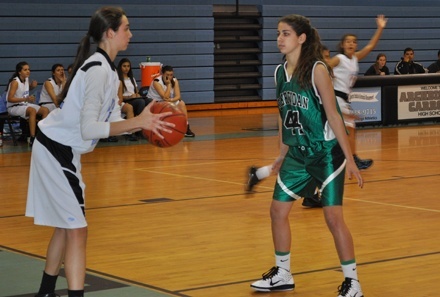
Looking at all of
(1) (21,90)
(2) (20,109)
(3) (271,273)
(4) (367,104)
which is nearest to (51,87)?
(1) (21,90)

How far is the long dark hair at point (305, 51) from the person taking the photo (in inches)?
218

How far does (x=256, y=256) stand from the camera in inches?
266

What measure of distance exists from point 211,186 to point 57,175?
5.59 metres

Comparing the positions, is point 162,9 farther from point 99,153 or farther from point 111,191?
point 111,191

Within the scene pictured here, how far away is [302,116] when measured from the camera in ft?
18.4

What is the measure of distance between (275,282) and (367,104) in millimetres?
11522

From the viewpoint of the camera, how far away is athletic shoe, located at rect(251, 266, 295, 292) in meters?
Answer: 5.73

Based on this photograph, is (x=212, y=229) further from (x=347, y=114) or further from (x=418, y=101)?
(x=418, y=101)

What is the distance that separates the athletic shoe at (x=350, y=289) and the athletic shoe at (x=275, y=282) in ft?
1.47

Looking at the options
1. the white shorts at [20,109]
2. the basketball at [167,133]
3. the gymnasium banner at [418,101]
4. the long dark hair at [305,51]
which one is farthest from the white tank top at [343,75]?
the gymnasium banner at [418,101]

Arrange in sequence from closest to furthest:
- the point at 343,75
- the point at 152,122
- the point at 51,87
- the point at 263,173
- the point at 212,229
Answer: the point at 152,122, the point at 263,173, the point at 212,229, the point at 343,75, the point at 51,87

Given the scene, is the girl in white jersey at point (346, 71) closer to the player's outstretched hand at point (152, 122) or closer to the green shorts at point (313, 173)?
the green shorts at point (313, 173)

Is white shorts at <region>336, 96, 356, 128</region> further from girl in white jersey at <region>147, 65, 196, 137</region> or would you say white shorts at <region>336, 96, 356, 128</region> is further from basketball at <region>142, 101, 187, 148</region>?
girl in white jersey at <region>147, 65, 196, 137</region>

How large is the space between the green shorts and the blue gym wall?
43.3 feet
